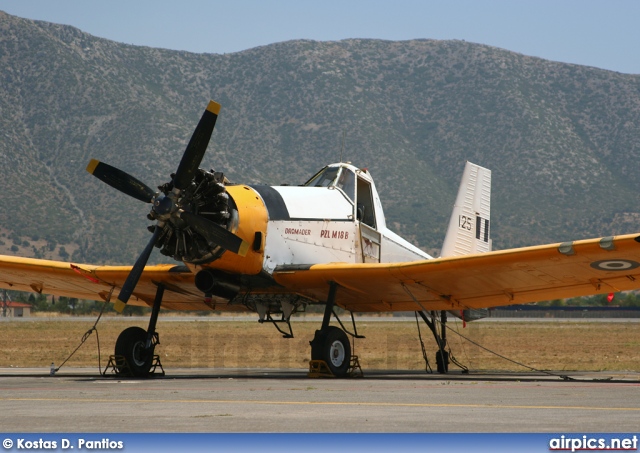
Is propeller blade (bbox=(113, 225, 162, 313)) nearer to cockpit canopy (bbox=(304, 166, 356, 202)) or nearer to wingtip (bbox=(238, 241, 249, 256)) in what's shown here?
wingtip (bbox=(238, 241, 249, 256))

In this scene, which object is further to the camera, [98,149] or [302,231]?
[98,149]

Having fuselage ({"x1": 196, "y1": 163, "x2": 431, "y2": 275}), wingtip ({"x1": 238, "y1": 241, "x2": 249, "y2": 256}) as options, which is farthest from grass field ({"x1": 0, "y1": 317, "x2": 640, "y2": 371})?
wingtip ({"x1": 238, "y1": 241, "x2": 249, "y2": 256})

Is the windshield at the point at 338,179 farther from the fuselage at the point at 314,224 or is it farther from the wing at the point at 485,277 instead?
the wing at the point at 485,277

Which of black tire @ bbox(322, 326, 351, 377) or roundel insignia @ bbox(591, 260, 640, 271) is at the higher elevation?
roundel insignia @ bbox(591, 260, 640, 271)

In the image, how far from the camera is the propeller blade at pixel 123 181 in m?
16.9

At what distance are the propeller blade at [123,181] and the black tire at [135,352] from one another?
3.01 m

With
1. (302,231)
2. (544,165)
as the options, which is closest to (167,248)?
(302,231)

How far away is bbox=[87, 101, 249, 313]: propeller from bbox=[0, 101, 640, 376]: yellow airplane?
0.05 feet

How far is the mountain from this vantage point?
150 m

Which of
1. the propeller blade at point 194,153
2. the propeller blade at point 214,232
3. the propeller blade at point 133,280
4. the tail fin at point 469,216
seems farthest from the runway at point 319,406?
the tail fin at point 469,216

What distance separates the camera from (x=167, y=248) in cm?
1708

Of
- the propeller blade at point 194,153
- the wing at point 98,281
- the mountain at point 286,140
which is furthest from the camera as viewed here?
the mountain at point 286,140

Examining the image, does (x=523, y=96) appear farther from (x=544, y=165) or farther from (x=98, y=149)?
(x=98, y=149)

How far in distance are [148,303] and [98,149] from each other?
13951 cm
